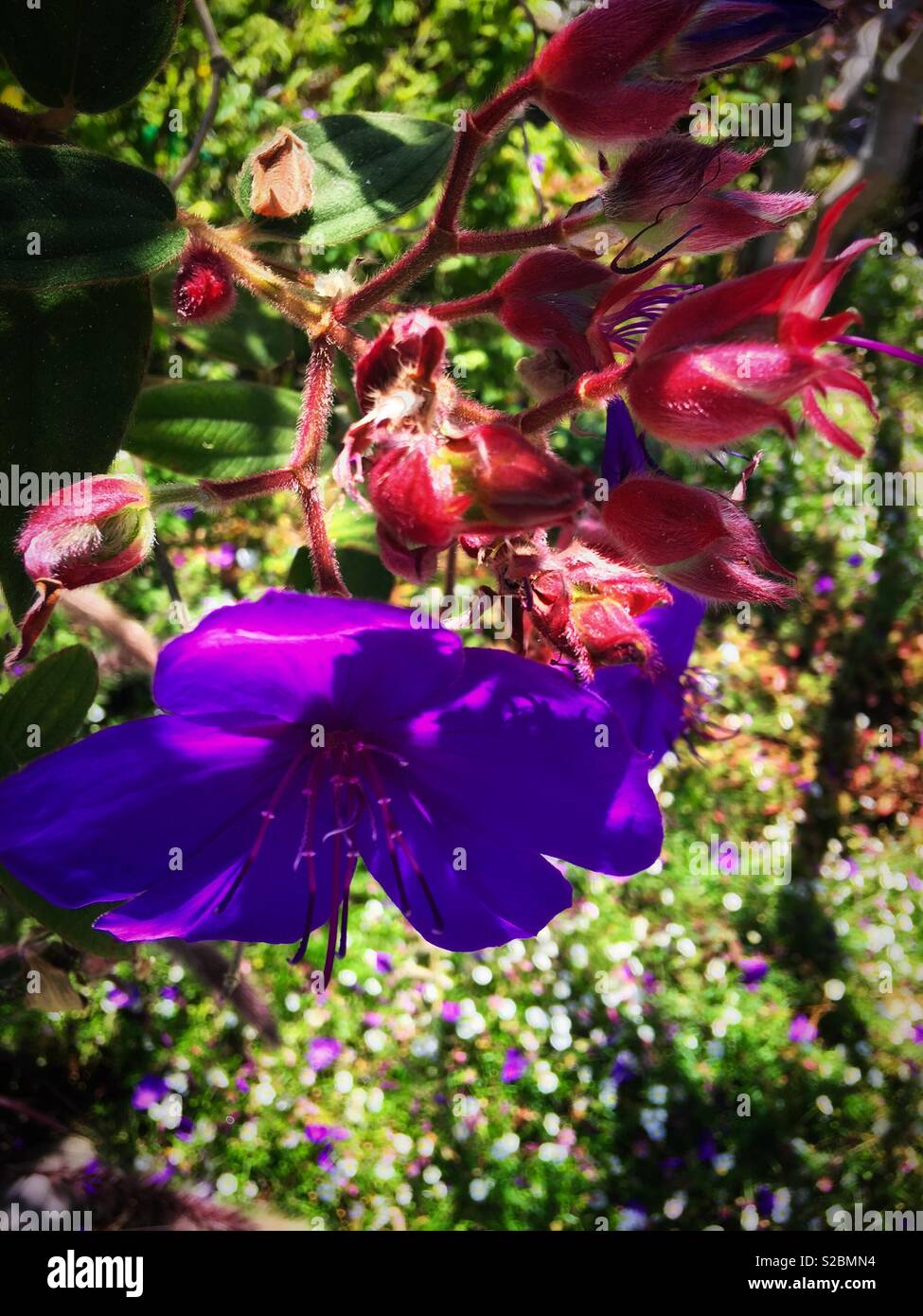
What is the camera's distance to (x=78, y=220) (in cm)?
62

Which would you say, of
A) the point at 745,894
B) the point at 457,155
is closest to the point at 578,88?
the point at 457,155

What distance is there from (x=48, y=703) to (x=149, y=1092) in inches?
65.3

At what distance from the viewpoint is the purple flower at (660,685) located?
31.9 inches

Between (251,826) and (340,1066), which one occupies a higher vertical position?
(251,826)

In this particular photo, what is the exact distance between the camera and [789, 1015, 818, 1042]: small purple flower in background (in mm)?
2592

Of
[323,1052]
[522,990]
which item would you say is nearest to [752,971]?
[522,990]

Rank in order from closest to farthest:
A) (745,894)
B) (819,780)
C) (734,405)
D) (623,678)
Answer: (734,405)
(623,678)
(745,894)
(819,780)

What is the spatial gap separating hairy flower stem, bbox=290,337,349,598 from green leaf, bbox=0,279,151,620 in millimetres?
135

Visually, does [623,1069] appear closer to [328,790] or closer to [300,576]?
[300,576]

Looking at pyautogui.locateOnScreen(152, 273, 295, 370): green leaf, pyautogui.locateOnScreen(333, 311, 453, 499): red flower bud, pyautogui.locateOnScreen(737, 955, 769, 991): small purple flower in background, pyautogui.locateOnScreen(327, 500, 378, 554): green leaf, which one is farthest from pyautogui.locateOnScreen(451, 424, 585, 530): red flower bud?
pyautogui.locateOnScreen(737, 955, 769, 991): small purple flower in background

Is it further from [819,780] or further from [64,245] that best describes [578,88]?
[819,780]
